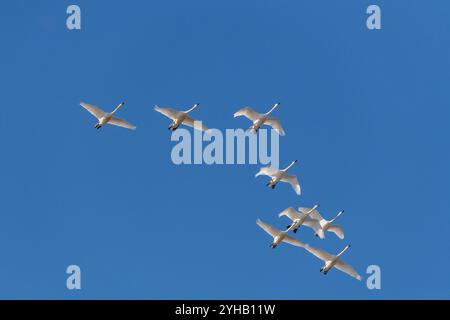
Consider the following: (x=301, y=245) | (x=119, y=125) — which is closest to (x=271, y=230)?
(x=301, y=245)

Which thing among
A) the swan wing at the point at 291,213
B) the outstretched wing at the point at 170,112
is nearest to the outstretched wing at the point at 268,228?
the swan wing at the point at 291,213

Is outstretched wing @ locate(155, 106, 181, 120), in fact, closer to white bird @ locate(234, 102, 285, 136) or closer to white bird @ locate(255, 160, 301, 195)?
white bird @ locate(234, 102, 285, 136)

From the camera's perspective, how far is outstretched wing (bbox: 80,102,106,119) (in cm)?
7950

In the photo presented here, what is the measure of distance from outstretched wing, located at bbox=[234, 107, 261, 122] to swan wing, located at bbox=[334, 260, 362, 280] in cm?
941

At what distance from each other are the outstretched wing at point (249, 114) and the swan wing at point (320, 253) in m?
7.78

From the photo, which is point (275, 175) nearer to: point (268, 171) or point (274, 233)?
point (268, 171)

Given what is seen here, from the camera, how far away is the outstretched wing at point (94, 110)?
261 ft

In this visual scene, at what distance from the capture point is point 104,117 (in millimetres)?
80188

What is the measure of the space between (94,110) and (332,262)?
15.8 meters

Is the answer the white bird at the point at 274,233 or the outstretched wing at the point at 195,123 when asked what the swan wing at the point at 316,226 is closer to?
the white bird at the point at 274,233

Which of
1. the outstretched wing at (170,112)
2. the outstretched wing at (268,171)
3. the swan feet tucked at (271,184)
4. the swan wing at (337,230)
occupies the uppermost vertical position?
the outstretched wing at (170,112)
